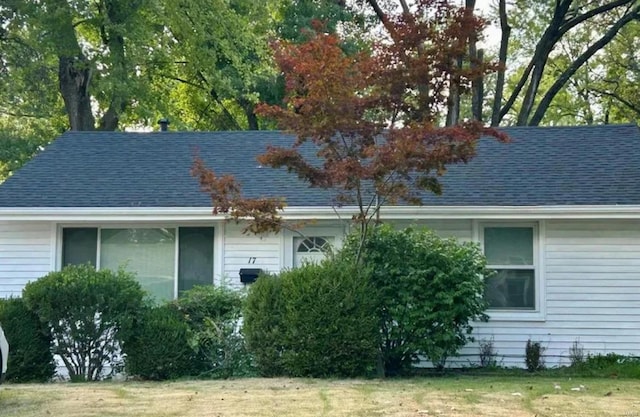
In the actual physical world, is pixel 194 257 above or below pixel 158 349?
above

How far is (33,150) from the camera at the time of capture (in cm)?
2523

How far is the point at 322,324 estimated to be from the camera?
10.0 m

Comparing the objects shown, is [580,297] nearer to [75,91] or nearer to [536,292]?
[536,292]

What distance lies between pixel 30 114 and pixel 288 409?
2016cm

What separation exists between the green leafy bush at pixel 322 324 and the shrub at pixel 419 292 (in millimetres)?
413

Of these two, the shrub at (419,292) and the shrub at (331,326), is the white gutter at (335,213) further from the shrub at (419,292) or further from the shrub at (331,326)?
the shrub at (331,326)

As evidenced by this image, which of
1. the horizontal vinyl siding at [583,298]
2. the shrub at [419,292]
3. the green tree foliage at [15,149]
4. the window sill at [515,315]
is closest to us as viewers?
the shrub at [419,292]

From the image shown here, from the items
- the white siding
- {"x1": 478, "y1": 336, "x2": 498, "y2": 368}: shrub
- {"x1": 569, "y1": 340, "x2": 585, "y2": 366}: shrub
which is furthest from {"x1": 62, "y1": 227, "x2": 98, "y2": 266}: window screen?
{"x1": 569, "y1": 340, "x2": 585, "y2": 366}: shrub

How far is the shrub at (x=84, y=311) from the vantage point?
10.6m

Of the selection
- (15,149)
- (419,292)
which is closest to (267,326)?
(419,292)

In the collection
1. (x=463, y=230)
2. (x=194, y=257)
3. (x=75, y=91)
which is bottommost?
(x=194, y=257)

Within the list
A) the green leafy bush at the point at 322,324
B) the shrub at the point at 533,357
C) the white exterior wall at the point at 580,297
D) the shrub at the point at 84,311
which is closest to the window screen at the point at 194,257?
the white exterior wall at the point at 580,297

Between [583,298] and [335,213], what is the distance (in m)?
4.03

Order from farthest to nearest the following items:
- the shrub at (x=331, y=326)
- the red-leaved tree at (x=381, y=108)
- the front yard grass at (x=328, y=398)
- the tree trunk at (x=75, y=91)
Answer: the tree trunk at (x=75, y=91)
the shrub at (x=331, y=326)
the red-leaved tree at (x=381, y=108)
the front yard grass at (x=328, y=398)
